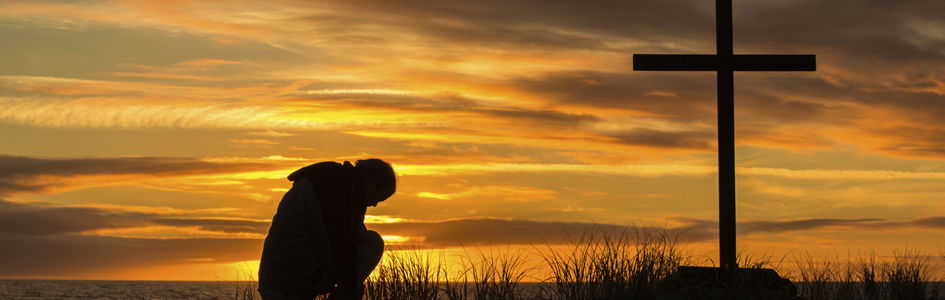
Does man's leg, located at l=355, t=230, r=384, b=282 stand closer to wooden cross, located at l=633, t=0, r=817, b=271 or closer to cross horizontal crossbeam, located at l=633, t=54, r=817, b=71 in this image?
wooden cross, located at l=633, t=0, r=817, b=271

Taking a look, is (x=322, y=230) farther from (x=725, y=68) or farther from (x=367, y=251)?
(x=725, y=68)

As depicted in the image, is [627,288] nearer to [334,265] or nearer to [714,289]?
[714,289]

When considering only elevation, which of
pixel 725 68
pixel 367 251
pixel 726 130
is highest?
pixel 725 68

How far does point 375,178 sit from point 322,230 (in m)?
0.48

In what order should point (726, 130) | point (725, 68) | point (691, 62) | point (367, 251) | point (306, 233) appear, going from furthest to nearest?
point (691, 62) < point (725, 68) < point (726, 130) < point (367, 251) < point (306, 233)

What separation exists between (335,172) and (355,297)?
0.89 m

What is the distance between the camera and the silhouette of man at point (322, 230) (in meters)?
6.36

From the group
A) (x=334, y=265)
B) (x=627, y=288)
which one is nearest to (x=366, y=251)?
(x=334, y=265)

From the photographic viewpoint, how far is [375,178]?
6410mm

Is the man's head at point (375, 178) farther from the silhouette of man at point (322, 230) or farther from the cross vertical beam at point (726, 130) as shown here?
the cross vertical beam at point (726, 130)

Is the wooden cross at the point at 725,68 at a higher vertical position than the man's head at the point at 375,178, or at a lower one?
higher

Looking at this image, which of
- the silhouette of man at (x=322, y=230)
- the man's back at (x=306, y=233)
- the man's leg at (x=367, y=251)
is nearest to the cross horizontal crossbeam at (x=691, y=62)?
the man's leg at (x=367, y=251)

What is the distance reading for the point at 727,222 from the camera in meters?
10.7

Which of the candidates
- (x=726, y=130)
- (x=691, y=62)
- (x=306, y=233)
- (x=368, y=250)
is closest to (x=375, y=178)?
(x=306, y=233)
